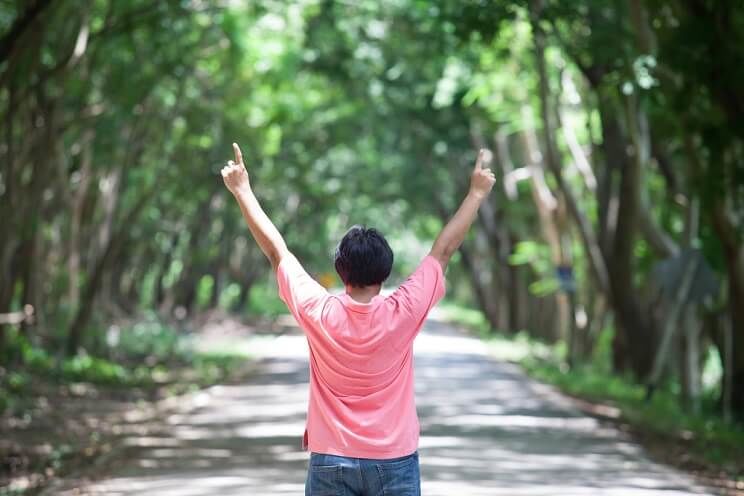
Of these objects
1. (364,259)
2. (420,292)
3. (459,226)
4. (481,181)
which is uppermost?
(481,181)

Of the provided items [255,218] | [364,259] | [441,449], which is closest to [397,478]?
[364,259]

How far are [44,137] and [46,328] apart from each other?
10.3 m

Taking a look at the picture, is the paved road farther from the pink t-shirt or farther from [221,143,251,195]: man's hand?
the pink t-shirt

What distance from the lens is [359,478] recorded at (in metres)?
4.99

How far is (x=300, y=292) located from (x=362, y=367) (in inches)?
14.4

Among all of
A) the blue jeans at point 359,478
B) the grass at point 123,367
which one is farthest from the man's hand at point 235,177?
the grass at point 123,367

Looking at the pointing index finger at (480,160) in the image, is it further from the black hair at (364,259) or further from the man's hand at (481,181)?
the black hair at (364,259)

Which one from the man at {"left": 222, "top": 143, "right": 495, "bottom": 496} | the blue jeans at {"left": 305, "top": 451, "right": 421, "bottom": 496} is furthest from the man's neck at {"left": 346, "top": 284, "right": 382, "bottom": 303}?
the blue jeans at {"left": 305, "top": 451, "right": 421, "bottom": 496}

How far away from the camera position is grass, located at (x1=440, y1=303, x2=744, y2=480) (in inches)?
599

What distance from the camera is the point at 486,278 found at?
59.6m

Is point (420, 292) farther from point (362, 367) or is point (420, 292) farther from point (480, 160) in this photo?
point (480, 160)

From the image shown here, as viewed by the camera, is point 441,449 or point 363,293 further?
point 441,449

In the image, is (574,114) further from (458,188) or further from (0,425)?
(0,425)

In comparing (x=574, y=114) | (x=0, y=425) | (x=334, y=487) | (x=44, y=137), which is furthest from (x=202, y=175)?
(x=334, y=487)
